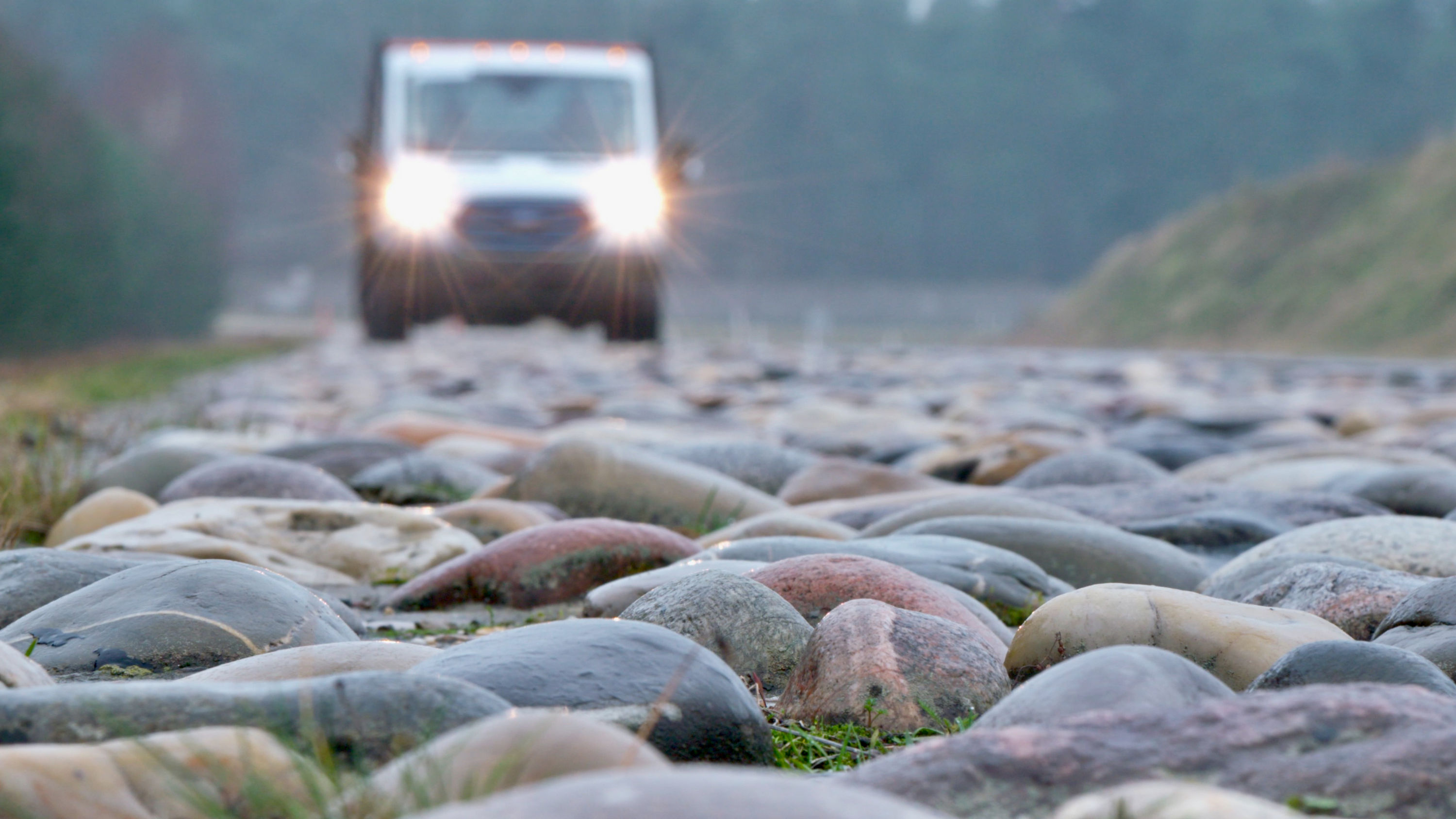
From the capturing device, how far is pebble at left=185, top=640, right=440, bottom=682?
1729mm

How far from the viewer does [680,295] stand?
5434cm

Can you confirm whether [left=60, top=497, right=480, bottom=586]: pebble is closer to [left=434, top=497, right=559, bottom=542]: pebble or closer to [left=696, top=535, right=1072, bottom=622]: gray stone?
[left=434, top=497, right=559, bottom=542]: pebble

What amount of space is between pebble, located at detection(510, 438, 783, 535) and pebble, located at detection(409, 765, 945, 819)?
249 cm

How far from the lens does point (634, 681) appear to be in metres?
1.62

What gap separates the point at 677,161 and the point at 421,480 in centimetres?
891

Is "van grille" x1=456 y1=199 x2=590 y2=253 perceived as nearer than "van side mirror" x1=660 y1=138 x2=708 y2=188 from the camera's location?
Yes

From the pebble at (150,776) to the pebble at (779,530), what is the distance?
1.75 meters

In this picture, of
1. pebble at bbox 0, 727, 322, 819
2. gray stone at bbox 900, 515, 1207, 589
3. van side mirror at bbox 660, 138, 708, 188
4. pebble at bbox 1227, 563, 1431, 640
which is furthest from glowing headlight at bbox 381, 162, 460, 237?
pebble at bbox 0, 727, 322, 819

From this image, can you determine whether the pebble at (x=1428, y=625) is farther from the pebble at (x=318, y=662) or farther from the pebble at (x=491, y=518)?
the pebble at (x=491, y=518)

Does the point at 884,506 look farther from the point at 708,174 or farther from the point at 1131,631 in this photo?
the point at 708,174

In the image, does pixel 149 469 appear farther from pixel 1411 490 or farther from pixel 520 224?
pixel 520 224

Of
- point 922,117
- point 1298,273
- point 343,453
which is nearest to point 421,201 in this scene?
point 343,453

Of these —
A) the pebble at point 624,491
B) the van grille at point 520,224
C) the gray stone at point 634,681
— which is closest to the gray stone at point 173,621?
the gray stone at point 634,681

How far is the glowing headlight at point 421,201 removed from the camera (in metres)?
11.8
